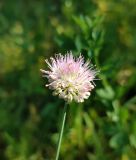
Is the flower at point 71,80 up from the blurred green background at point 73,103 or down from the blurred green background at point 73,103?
down

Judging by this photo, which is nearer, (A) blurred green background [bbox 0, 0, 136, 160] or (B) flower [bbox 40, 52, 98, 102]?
(B) flower [bbox 40, 52, 98, 102]

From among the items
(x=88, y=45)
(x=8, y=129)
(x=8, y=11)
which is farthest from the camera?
(x=8, y=11)

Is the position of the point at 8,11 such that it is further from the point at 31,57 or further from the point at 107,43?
the point at 107,43

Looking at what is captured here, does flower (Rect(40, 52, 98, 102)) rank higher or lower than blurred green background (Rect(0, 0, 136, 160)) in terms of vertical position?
lower

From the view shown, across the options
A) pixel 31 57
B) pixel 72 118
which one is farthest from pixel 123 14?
pixel 72 118

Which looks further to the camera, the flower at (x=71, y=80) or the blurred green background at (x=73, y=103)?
the blurred green background at (x=73, y=103)
